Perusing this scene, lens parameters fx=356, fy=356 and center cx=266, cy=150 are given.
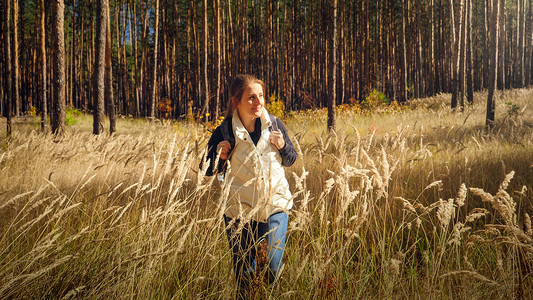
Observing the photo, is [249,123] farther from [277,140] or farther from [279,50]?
[279,50]

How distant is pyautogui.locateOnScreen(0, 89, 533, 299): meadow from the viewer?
5.22 ft

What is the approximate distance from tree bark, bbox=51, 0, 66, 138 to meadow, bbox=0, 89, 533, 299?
89.9 inches

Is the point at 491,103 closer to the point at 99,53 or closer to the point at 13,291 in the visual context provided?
the point at 99,53

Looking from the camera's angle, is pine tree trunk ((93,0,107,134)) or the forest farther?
pine tree trunk ((93,0,107,134))

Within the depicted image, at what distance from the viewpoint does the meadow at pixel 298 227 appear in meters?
1.59

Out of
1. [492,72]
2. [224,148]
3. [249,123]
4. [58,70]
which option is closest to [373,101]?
[492,72]

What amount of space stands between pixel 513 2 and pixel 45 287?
48.1 m

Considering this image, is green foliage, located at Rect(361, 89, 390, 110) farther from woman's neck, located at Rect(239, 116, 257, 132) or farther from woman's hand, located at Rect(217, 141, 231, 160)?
woman's hand, located at Rect(217, 141, 231, 160)

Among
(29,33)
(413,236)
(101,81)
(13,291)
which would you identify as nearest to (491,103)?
(413,236)

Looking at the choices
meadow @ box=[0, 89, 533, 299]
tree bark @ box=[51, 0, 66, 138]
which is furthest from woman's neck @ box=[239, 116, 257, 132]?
tree bark @ box=[51, 0, 66, 138]

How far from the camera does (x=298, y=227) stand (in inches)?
65.1

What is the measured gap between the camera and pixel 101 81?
8.88 meters

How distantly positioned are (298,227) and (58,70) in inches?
282

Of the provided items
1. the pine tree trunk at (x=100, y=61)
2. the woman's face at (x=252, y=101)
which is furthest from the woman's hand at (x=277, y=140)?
the pine tree trunk at (x=100, y=61)
